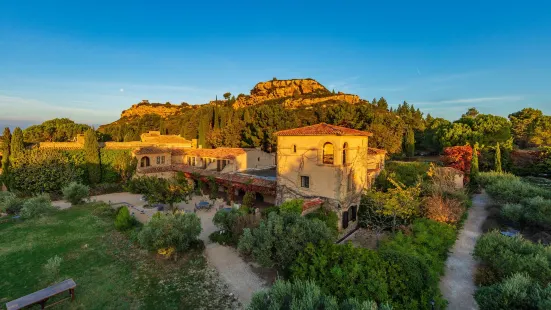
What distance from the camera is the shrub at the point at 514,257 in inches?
369

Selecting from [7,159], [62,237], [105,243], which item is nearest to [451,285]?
[105,243]

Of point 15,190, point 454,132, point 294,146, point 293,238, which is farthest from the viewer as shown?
point 454,132

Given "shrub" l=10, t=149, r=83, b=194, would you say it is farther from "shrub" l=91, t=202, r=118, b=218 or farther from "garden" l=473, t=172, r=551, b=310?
"garden" l=473, t=172, r=551, b=310

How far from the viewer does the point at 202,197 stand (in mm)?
25688

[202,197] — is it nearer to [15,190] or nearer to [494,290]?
[15,190]

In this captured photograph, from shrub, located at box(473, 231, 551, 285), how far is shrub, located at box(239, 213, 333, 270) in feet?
22.8

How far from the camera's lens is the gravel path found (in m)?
9.78

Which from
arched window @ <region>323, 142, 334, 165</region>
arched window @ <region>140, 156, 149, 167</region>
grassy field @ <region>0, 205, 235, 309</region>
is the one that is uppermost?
arched window @ <region>323, 142, 334, 165</region>

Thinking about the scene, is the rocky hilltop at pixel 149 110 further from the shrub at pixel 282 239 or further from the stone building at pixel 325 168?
the shrub at pixel 282 239

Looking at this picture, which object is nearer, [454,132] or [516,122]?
[454,132]

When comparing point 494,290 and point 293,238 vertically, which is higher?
point 293,238

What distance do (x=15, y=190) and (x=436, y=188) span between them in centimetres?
3794

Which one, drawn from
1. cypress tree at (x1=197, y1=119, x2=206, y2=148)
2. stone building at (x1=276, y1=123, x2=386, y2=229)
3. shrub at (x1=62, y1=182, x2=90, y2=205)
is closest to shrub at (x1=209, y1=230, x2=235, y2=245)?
stone building at (x1=276, y1=123, x2=386, y2=229)

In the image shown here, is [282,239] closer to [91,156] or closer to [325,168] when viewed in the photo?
[325,168]
